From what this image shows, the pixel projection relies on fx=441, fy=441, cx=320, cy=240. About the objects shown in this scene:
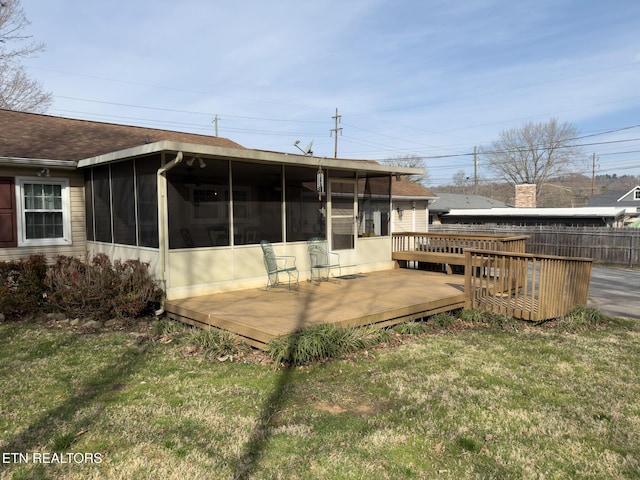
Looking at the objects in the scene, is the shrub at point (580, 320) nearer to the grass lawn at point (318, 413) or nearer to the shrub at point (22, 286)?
the grass lawn at point (318, 413)

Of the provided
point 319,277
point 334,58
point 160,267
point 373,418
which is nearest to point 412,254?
point 319,277

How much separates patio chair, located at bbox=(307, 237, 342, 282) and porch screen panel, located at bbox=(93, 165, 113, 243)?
145 inches

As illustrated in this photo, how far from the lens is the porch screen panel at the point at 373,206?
9812 millimetres

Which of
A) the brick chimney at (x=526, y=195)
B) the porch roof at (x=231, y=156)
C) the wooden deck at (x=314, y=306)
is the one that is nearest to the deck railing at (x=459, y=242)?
the wooden deck at (x=314, y=306)

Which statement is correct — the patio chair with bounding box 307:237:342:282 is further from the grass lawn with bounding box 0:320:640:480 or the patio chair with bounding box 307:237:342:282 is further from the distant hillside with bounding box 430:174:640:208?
the distant hillside with bounding box 430:174:640:208

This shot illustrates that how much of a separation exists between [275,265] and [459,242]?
17.1 ft

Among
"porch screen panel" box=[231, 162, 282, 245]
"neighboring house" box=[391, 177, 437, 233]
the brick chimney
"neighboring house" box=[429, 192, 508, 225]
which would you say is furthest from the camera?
the brick chimney

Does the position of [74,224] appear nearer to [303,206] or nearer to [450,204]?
[303,206]

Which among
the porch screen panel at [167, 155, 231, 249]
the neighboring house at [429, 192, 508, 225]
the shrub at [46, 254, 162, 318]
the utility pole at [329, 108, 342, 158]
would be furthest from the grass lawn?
the utility pole at [329, 108, 342, 158]

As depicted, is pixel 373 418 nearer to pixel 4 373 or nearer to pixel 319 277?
pixel 4 373

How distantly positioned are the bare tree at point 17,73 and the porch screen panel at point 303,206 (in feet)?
37.6

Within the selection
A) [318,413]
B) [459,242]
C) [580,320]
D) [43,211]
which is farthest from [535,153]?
[318,413]

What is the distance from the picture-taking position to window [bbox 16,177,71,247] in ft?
26.0

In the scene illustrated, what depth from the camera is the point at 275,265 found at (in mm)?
7875
